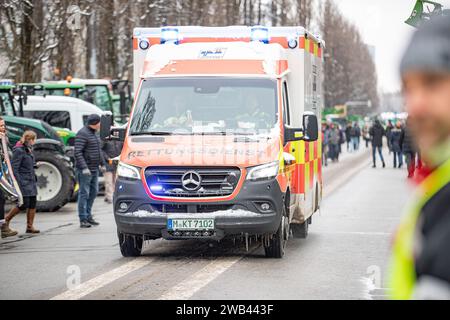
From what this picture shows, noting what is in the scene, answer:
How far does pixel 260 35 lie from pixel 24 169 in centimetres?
435

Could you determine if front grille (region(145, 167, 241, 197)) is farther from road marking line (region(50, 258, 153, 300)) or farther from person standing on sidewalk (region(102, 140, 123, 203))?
person standing on sidewalk (region(102, 140, 123, 203))

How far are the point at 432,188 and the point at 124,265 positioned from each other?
909 centimetres

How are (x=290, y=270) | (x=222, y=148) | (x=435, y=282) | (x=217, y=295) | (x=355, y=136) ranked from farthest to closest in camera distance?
(x=355, y=136) < (x=222, y=148) < (x=290, y=270) < (x=217, y=295) < (x=435, y=282)

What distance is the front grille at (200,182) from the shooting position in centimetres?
1094

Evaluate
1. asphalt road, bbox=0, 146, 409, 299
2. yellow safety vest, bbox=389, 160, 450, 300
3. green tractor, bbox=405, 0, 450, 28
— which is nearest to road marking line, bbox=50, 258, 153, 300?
asphalt road, bbox=0, 146, 409, 299

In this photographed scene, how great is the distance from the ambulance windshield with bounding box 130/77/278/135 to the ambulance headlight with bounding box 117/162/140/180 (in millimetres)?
588

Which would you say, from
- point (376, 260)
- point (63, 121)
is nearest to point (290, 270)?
point (376, 260)

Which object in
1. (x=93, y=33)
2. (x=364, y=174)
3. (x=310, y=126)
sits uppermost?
(x=93, y=33)

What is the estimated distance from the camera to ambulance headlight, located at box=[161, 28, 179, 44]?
41.0 ft

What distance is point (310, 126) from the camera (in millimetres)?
11750

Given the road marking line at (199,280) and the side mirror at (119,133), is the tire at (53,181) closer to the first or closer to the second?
the side mirror at (119,133)

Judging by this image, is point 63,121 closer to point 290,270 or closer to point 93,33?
point 290,270

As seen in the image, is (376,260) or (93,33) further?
(93,33)

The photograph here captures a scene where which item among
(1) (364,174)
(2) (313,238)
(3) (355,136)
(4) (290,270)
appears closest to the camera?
(4) (290,270)
